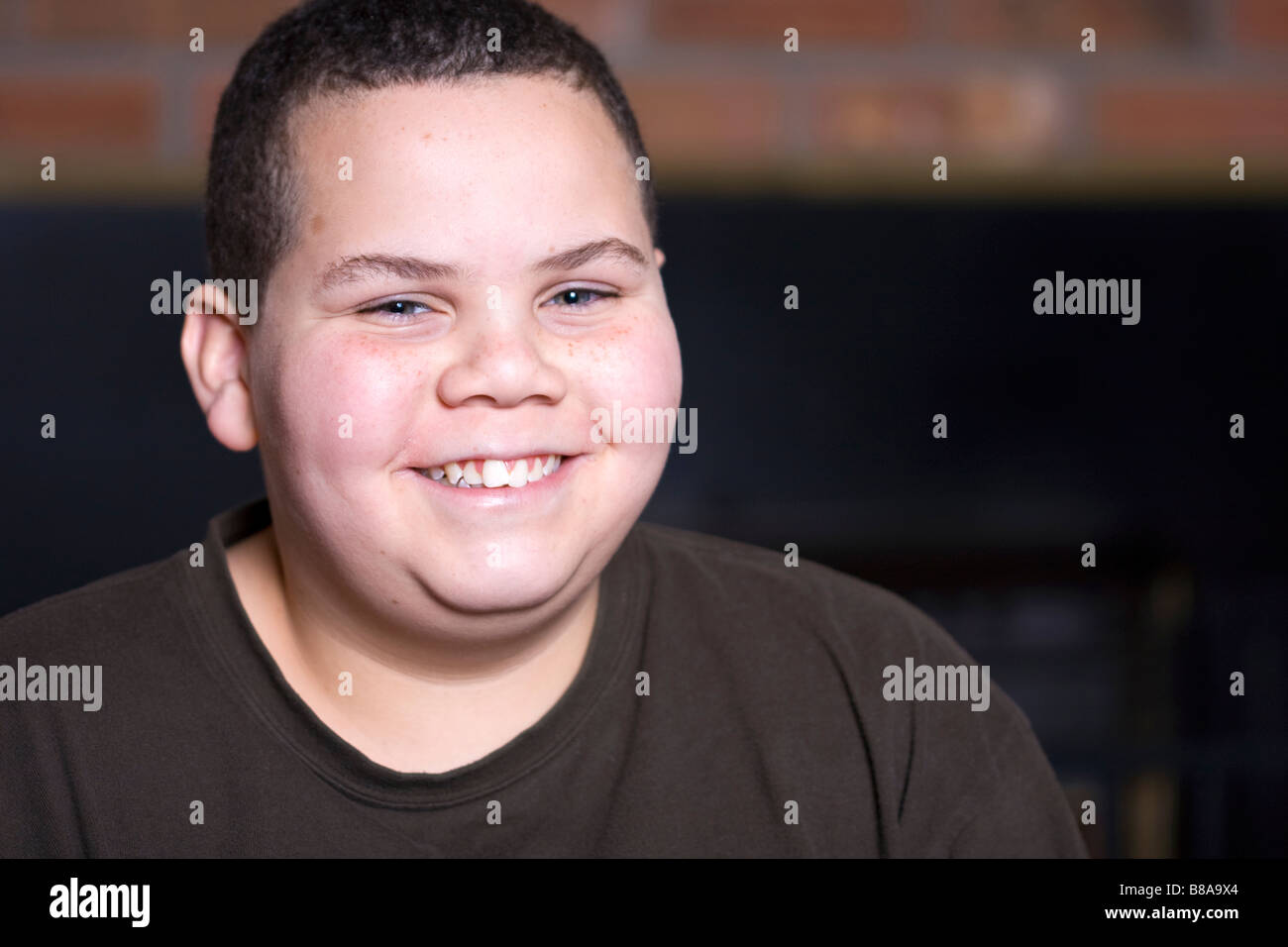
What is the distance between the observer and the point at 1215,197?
1536 millimetres

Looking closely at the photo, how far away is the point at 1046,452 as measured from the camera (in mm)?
1508

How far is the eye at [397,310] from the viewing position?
0.83 metres

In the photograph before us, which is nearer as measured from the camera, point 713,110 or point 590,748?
point 590,748

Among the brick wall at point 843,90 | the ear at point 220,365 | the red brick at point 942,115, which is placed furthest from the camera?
the red brick at point 942,115

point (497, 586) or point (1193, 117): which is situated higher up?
point (1193, 117)

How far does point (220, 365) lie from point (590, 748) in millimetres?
356

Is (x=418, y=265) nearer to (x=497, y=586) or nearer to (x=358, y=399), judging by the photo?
(x=358, y=399)

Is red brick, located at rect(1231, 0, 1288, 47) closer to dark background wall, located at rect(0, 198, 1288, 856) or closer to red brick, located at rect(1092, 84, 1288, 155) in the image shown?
red brick, located at rect(1092, 84, 1288, 155)

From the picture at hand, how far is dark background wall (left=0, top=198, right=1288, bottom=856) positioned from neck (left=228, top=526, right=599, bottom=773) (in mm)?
573

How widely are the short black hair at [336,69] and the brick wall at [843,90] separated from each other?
0.60 meters

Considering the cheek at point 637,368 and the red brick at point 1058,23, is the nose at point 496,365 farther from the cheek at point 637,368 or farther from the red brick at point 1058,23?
the red brick at point 1058,23

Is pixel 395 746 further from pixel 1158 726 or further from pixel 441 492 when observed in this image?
pixel 1158 726

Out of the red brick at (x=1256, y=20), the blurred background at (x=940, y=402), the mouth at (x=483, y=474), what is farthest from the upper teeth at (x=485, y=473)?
the red brick at (x=1256, y=20)

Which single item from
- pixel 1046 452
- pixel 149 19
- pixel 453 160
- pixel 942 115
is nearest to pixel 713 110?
pixel 942 115
